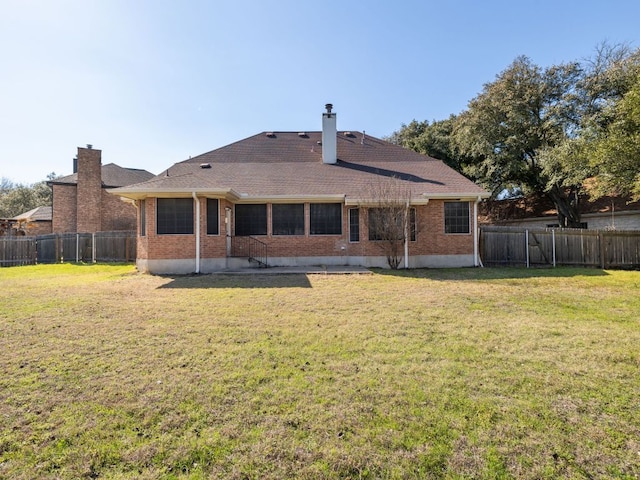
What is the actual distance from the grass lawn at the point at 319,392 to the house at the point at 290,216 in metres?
5.85

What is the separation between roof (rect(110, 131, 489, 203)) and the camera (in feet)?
40.8

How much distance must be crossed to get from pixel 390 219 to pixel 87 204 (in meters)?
21.6

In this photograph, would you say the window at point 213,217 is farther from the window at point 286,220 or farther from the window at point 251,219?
the window at point 286,220

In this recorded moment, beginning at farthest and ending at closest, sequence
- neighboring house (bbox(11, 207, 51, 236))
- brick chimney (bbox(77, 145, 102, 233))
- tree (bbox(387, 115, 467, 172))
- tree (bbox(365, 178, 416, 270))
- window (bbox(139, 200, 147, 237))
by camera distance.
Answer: tree (bbox(387, 115, 467, 172)) → neighboring house (bbox(11, 207, 51, 236)) → brick chimney (bbox(77, 145, 102, 233)) → tree (bbox(365, 178, 416, 270)) → window (bbox(139, 200, 147, 237))

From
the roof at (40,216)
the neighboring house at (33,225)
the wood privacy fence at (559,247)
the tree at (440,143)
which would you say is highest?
A: the tree at (440,143)

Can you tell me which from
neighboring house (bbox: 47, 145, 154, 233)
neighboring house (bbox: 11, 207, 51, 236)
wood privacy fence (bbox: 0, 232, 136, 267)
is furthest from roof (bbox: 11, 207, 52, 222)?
wood privacy fence (bbox: 0, 232, 136, 267)

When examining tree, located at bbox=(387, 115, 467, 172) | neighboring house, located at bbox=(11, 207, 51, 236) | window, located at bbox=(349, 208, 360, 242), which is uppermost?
tree, located at bbox=(387, 115, 467, 172)

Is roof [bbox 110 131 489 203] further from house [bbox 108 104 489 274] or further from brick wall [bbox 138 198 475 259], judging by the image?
brick wall [bbox 138 198 475 259]

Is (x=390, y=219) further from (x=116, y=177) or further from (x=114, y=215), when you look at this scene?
(x=116, y=177)

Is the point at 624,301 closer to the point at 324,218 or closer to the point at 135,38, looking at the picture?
the point at 324,218

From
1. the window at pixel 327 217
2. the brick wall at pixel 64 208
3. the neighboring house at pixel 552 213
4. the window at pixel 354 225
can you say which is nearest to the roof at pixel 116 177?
the brick wall at pixel 64 208

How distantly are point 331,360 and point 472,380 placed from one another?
60.1 inches

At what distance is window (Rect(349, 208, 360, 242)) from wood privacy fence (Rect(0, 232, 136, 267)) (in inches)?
460

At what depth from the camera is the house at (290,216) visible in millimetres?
11984
